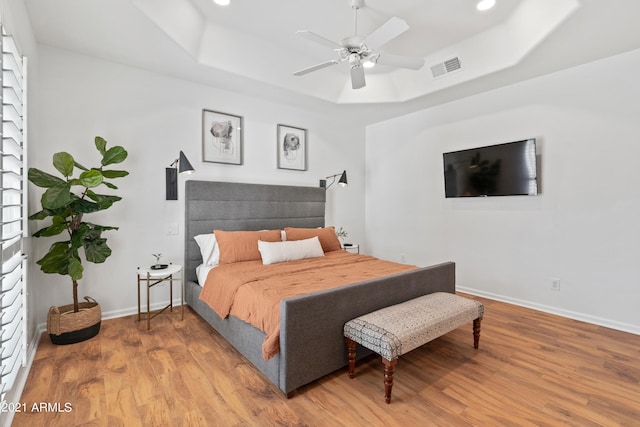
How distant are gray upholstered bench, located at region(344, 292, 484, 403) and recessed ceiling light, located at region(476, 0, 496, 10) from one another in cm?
268

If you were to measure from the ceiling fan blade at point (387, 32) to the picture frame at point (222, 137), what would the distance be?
2273mm

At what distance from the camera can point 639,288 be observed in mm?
3082

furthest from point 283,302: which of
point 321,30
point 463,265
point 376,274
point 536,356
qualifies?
point 463,265

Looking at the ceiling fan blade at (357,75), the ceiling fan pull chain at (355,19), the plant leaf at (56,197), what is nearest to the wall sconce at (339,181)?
the ceiling fan blade at (357,75)

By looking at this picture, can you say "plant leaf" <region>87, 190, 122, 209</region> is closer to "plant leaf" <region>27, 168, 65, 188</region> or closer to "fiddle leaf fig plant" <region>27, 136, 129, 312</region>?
"fiddle leaf fig plant" <region>27, 136, 129, 312</region>

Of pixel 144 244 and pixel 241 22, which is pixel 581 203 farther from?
pixel 144 244

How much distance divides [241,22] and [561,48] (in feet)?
10.4

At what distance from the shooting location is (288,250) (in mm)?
3592

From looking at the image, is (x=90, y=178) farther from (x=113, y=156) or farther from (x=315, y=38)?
(x=315, y=38)

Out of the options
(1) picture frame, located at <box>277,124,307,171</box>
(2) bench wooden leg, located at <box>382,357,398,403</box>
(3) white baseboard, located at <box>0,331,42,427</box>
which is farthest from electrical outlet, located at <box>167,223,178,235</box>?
(2) bench wooden leg, located at <box>382,357,398,403</box>

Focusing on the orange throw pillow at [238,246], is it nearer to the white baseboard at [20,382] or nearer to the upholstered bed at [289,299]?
the upholstered bed at [289,299]

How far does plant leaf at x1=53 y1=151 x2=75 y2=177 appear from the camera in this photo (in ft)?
8.62

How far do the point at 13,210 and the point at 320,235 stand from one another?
3006mm

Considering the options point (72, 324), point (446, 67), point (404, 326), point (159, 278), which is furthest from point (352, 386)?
point (446, 67)
